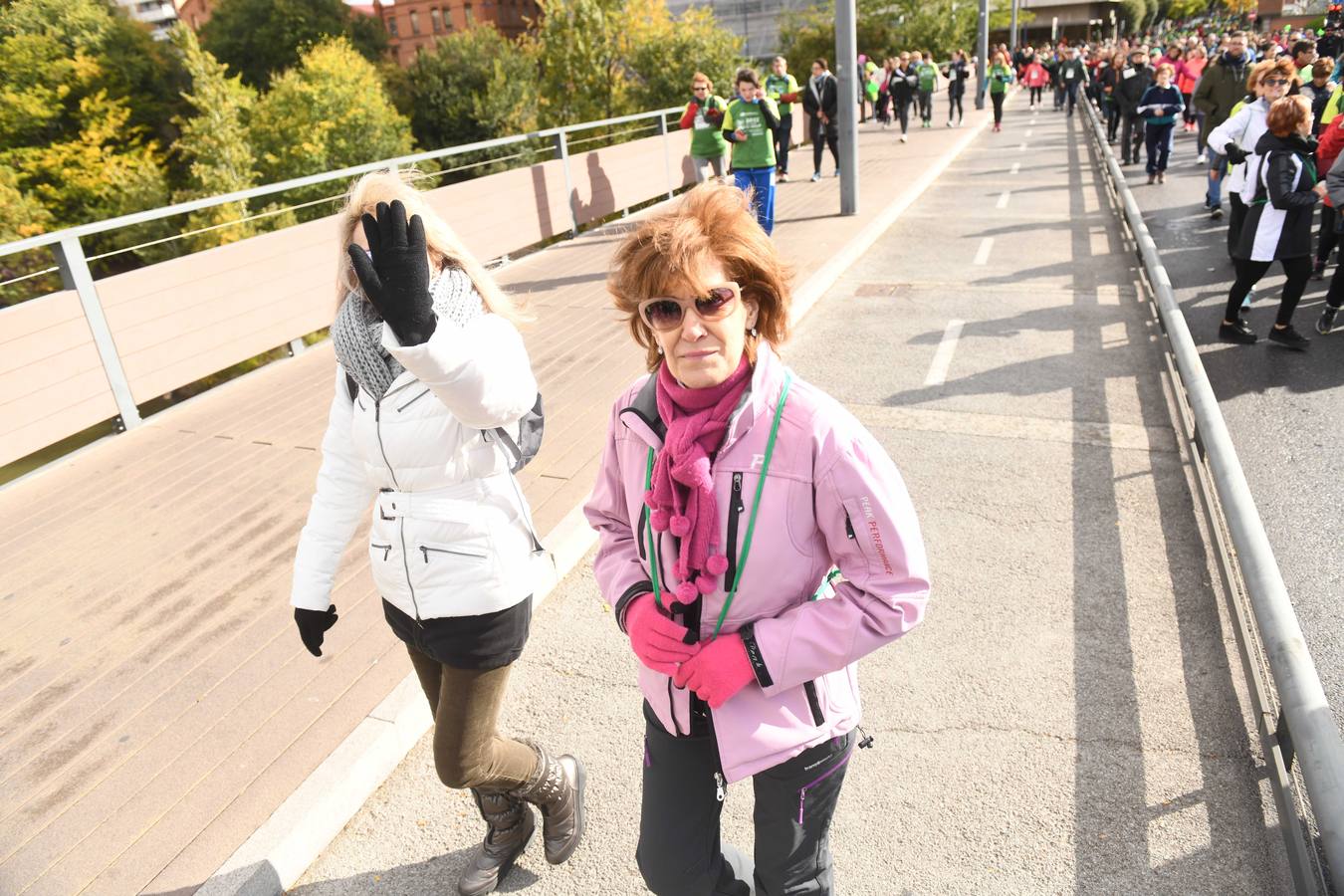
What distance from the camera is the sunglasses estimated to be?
192 cm

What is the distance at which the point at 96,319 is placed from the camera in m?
6.65

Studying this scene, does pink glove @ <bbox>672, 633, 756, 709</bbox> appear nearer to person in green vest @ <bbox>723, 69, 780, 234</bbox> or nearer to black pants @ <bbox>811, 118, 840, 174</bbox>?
person in green vest @ <bbox>723, 69, 780, 234</bbox>

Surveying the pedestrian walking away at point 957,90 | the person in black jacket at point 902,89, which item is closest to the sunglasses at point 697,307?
the person in black jacket at point 902,89

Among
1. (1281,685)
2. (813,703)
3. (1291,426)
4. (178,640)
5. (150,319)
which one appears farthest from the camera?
(150,319)

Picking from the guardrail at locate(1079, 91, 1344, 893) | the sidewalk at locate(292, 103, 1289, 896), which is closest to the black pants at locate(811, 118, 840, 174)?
the sidewalk at locate(292, 103, 1289, 896)

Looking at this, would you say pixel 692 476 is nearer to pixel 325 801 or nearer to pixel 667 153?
pixel 325 801

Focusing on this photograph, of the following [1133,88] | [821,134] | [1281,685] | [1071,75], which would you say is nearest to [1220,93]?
[1133,88]

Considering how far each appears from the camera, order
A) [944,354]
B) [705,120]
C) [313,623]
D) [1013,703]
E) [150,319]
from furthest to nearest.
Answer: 1. [705,120]
2. [944,354]
3. [150,319]
4. [1013,703]
5. [313,623]

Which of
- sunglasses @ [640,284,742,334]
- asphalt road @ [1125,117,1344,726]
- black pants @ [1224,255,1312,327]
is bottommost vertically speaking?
asphalt road @ [1125,117,1344,726]

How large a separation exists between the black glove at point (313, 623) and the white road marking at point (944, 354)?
5.34 meters

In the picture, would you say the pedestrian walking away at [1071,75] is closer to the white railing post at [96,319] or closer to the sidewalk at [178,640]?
the sidewalk at [178,640]

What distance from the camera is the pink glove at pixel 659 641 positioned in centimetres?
196

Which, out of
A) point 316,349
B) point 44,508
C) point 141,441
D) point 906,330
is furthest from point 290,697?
point 906,330

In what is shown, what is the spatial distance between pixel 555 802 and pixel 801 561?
4.68ft
